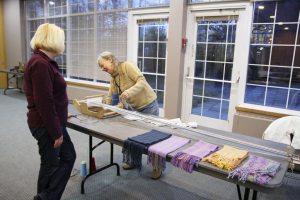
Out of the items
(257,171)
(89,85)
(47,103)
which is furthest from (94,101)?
(89,85)

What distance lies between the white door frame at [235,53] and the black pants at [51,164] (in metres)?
2.63

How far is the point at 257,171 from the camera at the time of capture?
1309 mm

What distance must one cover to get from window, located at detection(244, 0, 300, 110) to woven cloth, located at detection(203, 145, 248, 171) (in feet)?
7.23

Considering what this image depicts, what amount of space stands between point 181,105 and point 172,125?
7.21 ft

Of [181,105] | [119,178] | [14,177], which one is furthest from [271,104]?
[14,177]

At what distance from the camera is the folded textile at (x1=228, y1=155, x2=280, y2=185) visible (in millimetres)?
1251

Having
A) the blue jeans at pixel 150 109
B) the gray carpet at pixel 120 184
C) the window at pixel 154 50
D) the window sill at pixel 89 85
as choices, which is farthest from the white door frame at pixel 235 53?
the window sill at pixel 89 85

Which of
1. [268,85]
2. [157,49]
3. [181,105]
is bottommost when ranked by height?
[181,105]

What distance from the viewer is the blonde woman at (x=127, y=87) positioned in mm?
2377

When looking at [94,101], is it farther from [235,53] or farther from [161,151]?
[235,53]

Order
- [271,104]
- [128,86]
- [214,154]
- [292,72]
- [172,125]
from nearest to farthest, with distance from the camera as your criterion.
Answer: [214,154]
[172,125]
[128,86]
[292,72]
[271,104]

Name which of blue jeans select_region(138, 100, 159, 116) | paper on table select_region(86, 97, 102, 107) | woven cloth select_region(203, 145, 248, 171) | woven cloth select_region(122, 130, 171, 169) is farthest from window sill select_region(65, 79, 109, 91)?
woven cloth select_region(203, 145, 248, 171)

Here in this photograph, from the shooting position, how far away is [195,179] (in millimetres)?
A: 2641

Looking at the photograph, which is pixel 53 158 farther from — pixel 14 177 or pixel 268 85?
pixel 268 85
